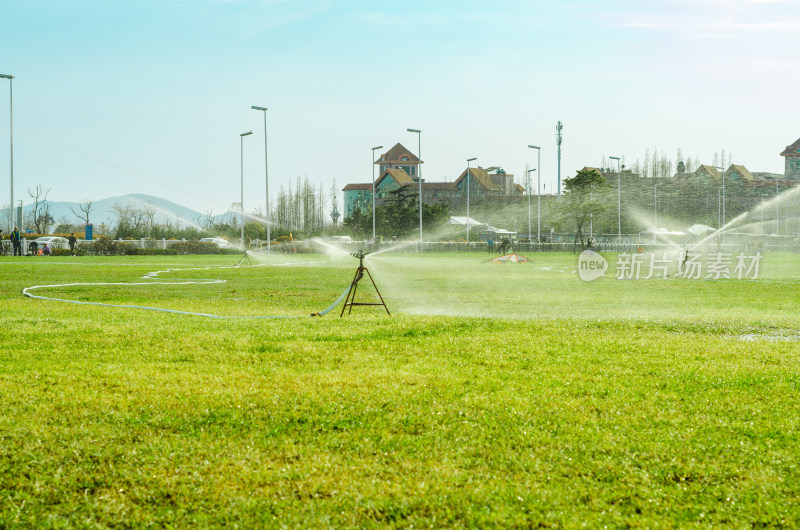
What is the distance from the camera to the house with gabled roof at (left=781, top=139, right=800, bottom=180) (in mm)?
117688

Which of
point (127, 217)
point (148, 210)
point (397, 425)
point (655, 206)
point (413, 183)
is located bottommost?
point (397, 425)

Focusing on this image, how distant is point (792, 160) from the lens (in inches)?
4796

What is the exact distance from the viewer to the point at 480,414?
6223 mm

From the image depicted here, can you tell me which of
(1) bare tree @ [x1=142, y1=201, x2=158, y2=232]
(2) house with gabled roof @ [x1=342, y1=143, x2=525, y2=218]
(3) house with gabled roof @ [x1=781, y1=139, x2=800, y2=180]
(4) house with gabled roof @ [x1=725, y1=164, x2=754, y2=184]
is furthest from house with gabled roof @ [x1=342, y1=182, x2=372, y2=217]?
(3) house with gabled roof @ [x1=781, y1=139, x2=800, y2=180]

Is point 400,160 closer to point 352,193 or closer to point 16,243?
point 352,193

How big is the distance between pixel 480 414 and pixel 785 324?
8816 mm

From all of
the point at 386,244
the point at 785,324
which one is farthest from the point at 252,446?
the point at 386,244

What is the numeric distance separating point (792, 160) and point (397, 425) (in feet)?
440

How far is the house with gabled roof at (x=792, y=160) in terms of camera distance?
11769 cm

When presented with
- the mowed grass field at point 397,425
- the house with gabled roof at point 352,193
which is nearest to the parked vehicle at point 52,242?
the mowed grass field at point 397,425

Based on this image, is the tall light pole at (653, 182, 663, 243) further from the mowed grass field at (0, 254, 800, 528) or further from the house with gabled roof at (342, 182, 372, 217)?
the mowed grass field at (0, 254, 800, 528)

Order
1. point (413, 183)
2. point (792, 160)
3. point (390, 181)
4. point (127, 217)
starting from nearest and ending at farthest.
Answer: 1. point (127, 217)
2. point (792, 160)
3. point (413, 183)
4. point (390, 181)

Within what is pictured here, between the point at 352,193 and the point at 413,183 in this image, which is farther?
the point at 352,193

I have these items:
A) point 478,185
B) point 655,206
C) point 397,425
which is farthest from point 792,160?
point 397,425
